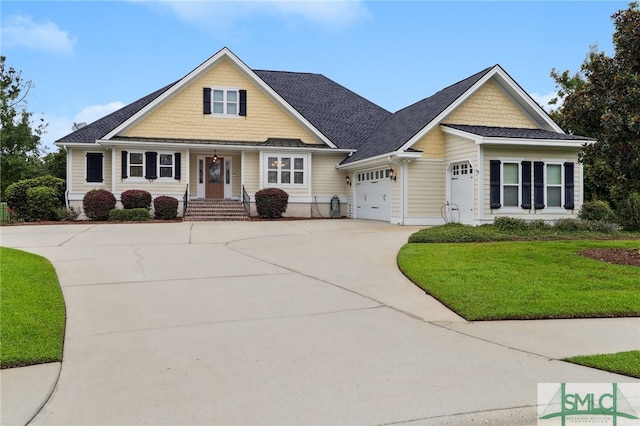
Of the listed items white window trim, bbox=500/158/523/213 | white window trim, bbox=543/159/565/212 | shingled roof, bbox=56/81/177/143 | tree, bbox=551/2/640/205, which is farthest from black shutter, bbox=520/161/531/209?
shingled roof, bbox=56/81/177/143

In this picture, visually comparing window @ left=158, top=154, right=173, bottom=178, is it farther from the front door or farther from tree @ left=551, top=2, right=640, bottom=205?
tree @ left=551, top=2, right=640, bottom=205

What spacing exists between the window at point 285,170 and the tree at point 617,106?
13936 mm

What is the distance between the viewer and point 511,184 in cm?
1764

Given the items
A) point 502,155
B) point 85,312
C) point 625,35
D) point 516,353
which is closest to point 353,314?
point 516,353

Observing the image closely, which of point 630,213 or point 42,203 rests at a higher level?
point 42,203

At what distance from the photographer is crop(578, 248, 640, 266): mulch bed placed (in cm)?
999

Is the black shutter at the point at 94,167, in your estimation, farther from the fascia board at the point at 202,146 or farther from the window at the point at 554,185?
the window at the point at 554,185

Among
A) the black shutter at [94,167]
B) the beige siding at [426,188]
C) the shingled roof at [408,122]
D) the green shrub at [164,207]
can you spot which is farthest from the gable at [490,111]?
the black shutter at [94,167]

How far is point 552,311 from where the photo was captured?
6605 mm

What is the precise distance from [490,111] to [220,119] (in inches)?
512

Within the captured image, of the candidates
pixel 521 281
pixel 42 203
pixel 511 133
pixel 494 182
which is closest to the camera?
pixel 521 281

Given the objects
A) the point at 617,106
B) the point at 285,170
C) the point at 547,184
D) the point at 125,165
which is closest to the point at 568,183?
the point at 547,184

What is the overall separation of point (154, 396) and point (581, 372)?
3937 mm

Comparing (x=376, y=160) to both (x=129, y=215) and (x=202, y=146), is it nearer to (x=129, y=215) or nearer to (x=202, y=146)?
(x=202, y=146)
